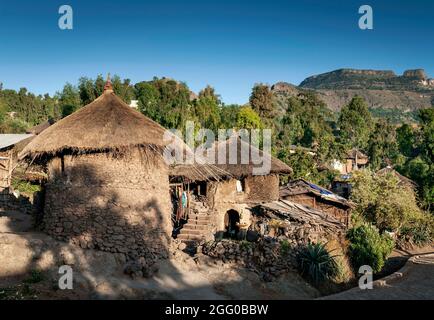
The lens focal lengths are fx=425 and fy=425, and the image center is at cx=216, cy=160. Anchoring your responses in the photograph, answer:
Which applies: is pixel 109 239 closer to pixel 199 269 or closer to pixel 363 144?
pixel 199 269

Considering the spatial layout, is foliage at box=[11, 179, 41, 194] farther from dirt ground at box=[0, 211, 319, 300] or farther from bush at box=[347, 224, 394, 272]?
bush at box=[347, 224, 394, 272]

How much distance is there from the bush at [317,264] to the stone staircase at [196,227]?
3.96 m

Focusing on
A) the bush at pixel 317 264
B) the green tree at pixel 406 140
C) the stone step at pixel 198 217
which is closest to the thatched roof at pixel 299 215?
the stone step at pixel 198 217

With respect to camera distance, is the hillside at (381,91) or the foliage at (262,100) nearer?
the foliage at (262,100)

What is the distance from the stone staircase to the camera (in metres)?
16.3

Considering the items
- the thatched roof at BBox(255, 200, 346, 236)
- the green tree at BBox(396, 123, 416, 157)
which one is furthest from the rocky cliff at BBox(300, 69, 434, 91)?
the thatched roof at BBox(255, 200, 346, 236)

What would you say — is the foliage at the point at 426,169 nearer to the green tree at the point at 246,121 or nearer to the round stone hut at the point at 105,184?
the green tree at the point at 246,121

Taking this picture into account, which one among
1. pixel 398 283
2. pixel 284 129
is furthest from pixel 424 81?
pixel 398 283

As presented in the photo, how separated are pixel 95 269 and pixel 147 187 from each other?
297 cm

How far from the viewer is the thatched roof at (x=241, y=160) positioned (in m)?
21.6

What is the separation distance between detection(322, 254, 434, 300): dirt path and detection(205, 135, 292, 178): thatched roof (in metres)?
8.01

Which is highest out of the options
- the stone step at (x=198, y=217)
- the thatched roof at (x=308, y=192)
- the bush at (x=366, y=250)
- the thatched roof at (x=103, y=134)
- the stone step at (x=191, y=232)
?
the thatched roof at (x=103, y=134)

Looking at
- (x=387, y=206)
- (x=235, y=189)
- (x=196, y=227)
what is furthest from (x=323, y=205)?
(x=196, y=227)
